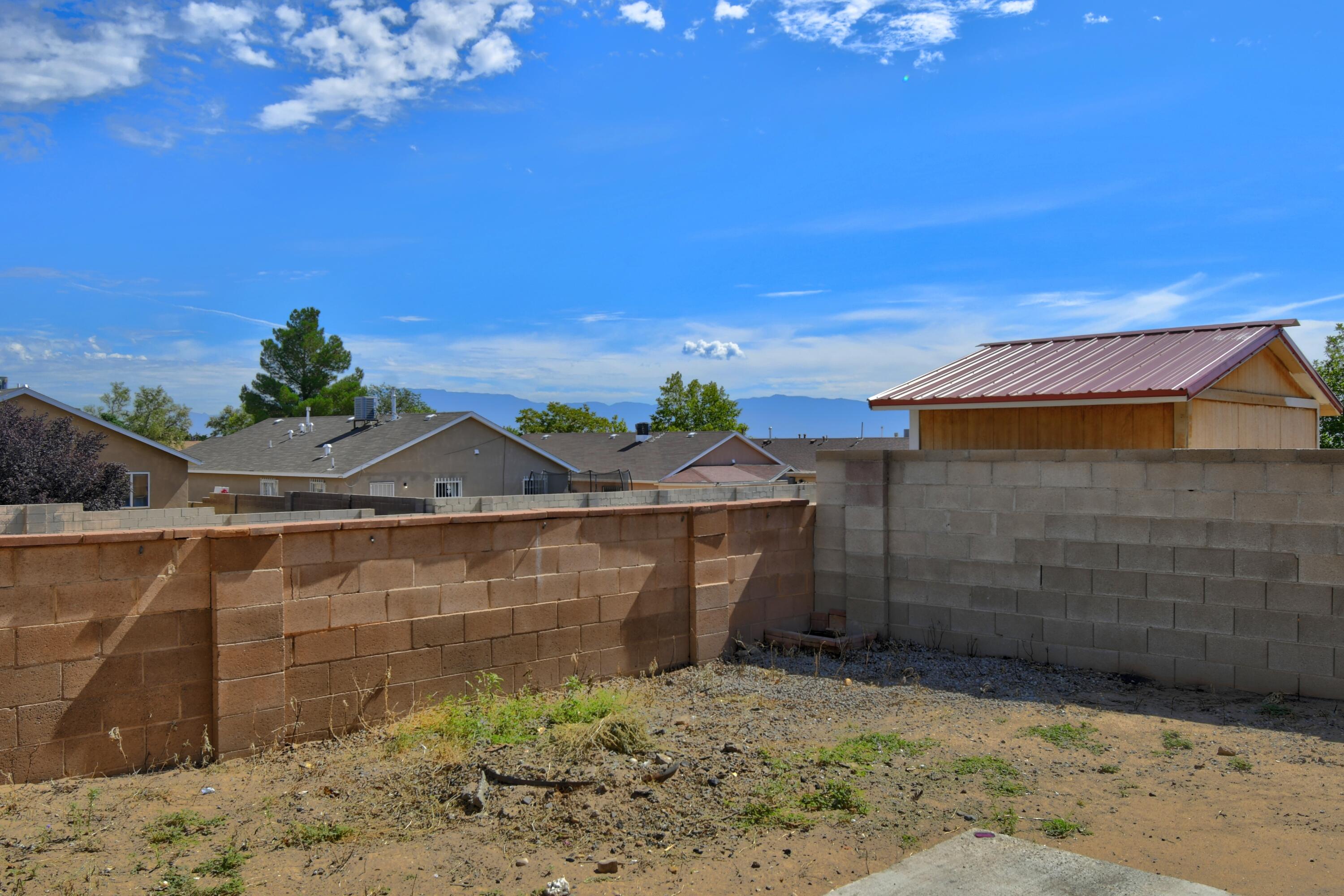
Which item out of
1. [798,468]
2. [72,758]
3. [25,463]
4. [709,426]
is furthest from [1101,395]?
[709,426]

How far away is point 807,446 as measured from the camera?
4600 centimetres

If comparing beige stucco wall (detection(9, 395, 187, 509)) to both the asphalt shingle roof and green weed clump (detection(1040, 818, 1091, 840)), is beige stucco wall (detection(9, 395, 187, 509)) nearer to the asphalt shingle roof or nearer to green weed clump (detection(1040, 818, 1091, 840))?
the asphalt shingle roof

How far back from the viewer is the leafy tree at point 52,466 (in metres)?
21.2

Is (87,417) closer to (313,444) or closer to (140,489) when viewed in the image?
(140,489)

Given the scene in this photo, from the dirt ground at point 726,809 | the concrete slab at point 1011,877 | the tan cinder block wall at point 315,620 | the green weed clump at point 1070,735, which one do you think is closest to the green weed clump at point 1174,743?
the dirt ground at point 726,809

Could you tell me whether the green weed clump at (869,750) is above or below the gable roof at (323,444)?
below

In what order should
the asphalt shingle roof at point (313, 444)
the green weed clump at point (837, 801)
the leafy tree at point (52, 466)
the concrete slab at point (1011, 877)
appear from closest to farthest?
the concrete slab at point (1011, 877) → the green weed clump at point (837, 801) → the leafy tree at point (52, 466) → the asphalt shingle roof at point (313, 444)

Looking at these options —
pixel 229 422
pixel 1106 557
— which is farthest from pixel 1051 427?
pixel 229 422

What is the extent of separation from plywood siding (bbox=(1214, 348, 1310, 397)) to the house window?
27034 mm

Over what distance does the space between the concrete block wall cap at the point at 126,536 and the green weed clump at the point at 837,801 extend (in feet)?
14.6

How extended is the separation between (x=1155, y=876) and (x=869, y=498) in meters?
5.91

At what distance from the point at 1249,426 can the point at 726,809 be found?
9464 millimetres

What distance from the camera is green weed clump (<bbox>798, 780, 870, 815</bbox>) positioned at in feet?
18.2

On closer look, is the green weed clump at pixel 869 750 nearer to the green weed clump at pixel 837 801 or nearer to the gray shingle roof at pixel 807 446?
the green weed clump at pixel 837 801
